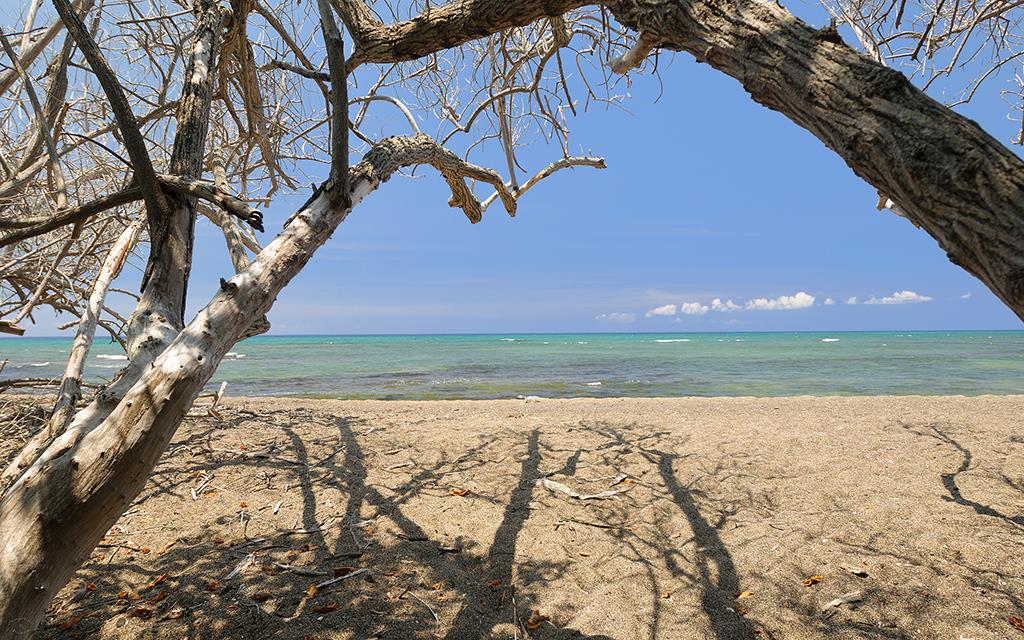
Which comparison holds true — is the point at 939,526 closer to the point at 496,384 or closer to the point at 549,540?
the point at 549,540

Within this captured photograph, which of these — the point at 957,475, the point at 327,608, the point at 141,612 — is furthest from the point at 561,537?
the point at 957,475

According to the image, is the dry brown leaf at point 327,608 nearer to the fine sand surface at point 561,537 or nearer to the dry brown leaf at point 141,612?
the fine sand surface at point 561,537

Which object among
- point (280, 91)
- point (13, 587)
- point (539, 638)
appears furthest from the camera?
point (280, 91)

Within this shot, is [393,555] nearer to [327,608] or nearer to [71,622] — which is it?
[327,608]

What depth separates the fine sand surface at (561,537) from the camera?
8.55 feet

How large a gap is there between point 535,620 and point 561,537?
81cm

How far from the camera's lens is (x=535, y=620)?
2639 millimetres

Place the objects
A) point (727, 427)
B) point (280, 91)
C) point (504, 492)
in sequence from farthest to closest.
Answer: point (727, 427), point (280, 91), point (504, 492)

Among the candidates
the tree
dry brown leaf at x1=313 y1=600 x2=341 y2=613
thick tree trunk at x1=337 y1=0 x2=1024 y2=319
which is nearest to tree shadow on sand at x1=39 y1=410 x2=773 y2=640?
dry brown leaf at x1=313 y1=600 x2=341 y2=613

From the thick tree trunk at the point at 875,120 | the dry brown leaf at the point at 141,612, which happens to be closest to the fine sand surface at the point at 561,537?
the dry brown leaf at the point at 141,612

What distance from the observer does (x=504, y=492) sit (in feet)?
13.1

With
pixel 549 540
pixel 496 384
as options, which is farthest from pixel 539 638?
pixel 496 384

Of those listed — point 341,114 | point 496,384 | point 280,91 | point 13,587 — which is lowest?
point 496,384

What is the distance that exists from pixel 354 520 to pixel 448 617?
3.75 feet
